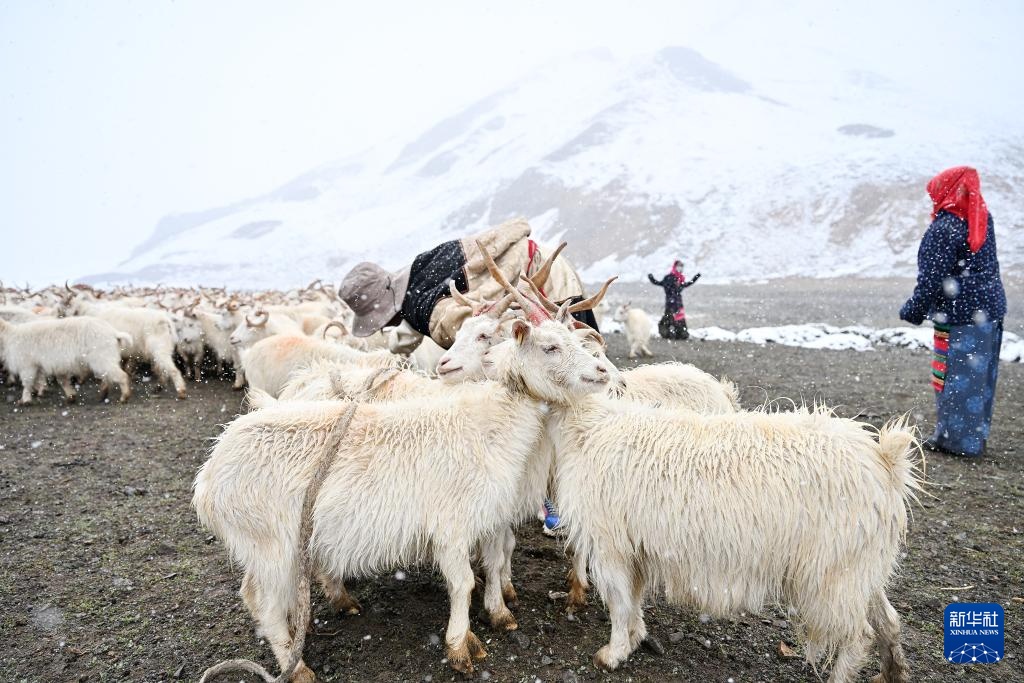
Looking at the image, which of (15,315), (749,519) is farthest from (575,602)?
(15,315)

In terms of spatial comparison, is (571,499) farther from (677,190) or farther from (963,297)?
(677,190)

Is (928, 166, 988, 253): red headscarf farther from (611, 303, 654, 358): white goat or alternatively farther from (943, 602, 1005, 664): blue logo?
(611, 303, 654, 358): white goat

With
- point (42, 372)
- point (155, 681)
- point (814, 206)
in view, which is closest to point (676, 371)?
point (155, 681)

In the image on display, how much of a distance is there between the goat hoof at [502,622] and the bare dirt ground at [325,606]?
0.15ft

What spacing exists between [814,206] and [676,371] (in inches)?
2462

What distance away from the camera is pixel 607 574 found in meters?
3.19

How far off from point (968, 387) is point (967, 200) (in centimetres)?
183

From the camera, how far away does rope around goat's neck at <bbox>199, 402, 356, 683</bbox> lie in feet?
9.42

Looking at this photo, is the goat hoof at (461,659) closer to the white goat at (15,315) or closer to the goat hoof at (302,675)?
the goat hoof at (302,675)

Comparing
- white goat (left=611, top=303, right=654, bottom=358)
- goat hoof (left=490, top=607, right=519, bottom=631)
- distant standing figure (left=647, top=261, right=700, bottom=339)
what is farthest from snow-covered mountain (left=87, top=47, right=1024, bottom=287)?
goat hoof (left=490, top=607, right=519, bottom=631)

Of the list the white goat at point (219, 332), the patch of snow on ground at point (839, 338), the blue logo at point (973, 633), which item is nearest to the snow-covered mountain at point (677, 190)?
the patch of snow on ground at point (839, 338)

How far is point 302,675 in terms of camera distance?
3.14 meters

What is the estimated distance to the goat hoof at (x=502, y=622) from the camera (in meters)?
3.57

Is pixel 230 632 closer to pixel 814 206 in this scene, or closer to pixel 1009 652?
pixel 1009 652
